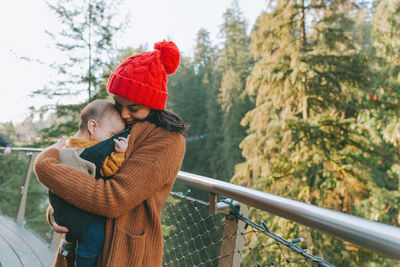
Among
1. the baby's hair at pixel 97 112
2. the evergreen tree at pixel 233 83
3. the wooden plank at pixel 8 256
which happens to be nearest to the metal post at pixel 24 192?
the wooden plank at pixel 8 256

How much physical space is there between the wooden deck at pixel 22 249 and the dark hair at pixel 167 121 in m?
1.95

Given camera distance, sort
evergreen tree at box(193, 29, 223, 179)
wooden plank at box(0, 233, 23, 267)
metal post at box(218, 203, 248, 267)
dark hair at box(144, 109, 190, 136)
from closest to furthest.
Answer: dark hair at box(144, 109, 190, 136), metal post at box(218, 203, 248, 267), wooden plank at box(0, 233, 23, 267), evergreen tree at box(193, 29, 223, 179)

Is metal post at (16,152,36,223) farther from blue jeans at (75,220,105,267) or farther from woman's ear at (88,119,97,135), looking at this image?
blue jeans at (75,220,105,267)

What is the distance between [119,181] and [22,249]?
92.7 inches

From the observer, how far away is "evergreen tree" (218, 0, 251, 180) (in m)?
24.4

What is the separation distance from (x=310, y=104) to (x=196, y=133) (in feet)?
86.4

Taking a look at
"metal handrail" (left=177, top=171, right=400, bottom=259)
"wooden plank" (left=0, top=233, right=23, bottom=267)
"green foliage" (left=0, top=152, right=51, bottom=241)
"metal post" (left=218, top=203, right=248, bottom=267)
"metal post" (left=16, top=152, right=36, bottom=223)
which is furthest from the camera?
"green foliage" (left=0, top=152, right=51, bottom=241)

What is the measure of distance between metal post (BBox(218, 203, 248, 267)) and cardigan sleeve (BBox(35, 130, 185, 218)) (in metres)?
0.36

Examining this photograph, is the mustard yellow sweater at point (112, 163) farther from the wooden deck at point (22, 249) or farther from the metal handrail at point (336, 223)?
the wooden deck at point (22, 249)

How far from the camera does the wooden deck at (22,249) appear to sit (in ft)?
7.89

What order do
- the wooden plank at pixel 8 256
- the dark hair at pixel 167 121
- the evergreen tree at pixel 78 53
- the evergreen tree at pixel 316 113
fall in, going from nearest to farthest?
1. the dark hair at pixel 167 121
2. the wooden plank at pixel 8 256
3. the evergreen tree at pixel 316 113
4. the evergreen tree at pixel 78 53

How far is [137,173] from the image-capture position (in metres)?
0.95

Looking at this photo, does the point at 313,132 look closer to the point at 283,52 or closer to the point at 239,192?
the point at 283,52

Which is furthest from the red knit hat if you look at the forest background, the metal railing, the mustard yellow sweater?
the forest background
